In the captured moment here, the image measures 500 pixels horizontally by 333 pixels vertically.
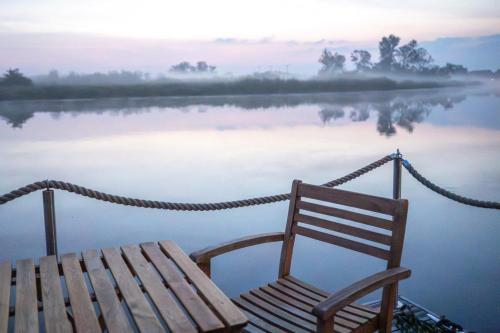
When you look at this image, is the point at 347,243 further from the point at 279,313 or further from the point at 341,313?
the point at 279,313

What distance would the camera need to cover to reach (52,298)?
168cm

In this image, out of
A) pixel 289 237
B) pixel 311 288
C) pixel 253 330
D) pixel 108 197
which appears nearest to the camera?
pixel 253 330

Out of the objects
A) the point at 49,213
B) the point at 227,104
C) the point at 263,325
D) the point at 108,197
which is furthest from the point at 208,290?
the point at 227,104

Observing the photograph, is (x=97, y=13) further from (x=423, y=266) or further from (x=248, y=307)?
(x=248, y=307)

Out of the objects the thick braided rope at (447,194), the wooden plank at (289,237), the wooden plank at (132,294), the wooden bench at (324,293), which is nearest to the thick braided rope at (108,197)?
the thick braided rope at (447,194)

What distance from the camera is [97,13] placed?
14664 mm

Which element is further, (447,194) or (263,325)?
(447,194)

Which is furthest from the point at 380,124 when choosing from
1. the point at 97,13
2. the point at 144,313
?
the point at 144,313

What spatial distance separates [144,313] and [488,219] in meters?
7.94

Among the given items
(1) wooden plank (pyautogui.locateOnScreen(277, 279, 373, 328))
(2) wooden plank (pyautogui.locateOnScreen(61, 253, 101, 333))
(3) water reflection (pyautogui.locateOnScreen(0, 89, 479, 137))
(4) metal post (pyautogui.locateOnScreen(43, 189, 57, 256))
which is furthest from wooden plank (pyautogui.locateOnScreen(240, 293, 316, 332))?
(3) water reflection (pyautogui.locateOnScreen(0, 89, 479, 137))

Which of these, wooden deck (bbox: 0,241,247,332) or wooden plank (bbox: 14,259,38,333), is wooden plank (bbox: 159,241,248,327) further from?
wooden plank (bbox: 14,259,38,333)

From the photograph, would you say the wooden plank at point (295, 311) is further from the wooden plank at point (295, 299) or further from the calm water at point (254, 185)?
the calm water at point (254, 185)

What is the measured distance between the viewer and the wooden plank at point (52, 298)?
58.6 inches

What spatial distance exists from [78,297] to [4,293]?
1.00 ft
